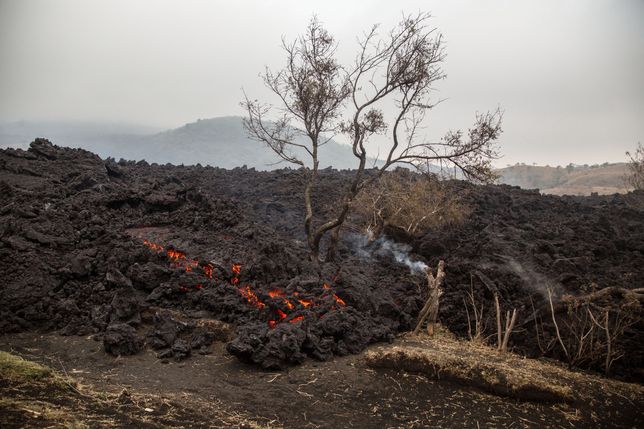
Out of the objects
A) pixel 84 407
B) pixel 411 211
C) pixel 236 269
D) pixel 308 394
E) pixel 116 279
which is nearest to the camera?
pixel 84 407

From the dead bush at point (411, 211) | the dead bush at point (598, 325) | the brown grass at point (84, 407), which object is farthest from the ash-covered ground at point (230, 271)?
the brown grass at point (84, 407)

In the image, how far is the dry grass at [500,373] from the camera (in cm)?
585

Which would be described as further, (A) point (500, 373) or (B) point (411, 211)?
(B) point (411, 211)

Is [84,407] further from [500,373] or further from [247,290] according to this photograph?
[500,373]

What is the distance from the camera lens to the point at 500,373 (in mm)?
6047

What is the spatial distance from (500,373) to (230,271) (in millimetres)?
5641

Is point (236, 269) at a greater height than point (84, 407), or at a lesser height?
greater

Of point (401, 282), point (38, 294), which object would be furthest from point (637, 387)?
point (38, 294)

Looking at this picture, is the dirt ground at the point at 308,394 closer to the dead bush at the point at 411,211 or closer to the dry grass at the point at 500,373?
the dry grass at the point at 500,373

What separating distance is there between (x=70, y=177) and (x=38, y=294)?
7.68 metres

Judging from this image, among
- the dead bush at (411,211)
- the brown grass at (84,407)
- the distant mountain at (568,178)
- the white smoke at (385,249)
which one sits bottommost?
the brown grass at (84,407)

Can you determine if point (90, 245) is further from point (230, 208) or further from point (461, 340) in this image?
point (461, 340)

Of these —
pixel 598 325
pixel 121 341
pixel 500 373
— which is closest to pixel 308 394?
pixel 500 373

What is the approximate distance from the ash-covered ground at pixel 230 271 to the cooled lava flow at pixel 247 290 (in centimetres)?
4
